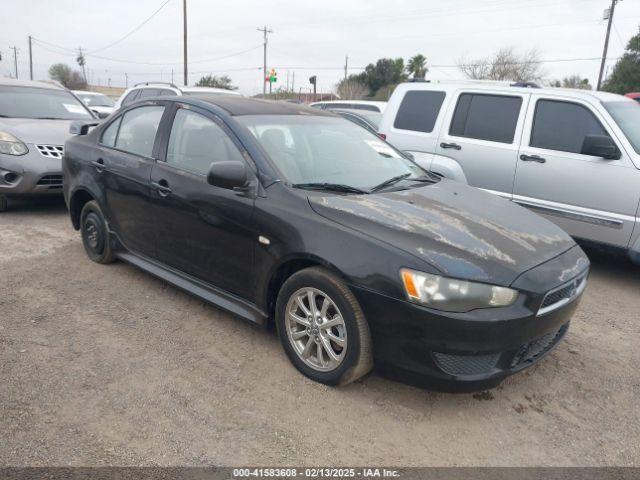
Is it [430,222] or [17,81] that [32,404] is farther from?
[17,81]

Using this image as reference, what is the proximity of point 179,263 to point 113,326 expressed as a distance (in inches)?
25.4

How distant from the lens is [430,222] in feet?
9.87

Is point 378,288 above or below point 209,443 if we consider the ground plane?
above

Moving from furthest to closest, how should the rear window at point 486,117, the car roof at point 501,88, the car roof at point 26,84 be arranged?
the car roof at point 26,84, the rear window at point 486,117, the car roof at point 501,88

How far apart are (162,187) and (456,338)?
2429 millimetres

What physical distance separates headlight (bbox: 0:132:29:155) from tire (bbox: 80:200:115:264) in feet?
7.48

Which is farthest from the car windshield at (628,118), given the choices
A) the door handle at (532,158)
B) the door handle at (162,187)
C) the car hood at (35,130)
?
the car hood at (35,130)

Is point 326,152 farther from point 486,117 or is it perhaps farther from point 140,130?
point 486,117

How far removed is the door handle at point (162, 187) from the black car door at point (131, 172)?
0.13 meters

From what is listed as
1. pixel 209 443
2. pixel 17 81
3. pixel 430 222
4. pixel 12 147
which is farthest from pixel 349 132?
pixel 17 81

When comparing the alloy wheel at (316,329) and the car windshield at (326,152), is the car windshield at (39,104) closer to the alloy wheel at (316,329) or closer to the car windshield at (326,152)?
the car windshield at (326,152)

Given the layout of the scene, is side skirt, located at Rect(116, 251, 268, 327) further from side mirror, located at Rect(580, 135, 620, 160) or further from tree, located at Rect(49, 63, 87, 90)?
tree, located at Rect(49, 63, 87, 90)

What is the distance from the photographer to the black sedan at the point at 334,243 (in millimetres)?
2637

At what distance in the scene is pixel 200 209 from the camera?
3.59m
